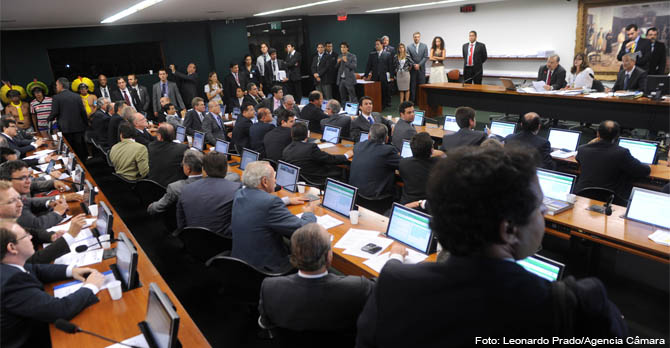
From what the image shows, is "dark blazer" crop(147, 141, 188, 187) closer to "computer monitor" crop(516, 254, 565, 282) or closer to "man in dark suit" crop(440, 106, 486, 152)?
"man in dark suit" crop(440, 106, 486, 152)

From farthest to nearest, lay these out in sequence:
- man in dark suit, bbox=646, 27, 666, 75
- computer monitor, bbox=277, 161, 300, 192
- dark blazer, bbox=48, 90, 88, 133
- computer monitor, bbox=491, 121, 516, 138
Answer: dark blazer, bbox=48, 90, 88, 133 → man in dark suit, bbox=646, 27, 666, 75 → computer monitor, bbox=491, 121, 516, 138 → computer monitor, bbox=277, 161, 300, 192

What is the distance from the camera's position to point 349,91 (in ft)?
38.9

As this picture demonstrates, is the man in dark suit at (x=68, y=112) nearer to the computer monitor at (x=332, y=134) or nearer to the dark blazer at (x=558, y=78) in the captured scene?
the computer monitor at (x=332, y=134)

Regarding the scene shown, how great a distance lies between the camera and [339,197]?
3.72 metres

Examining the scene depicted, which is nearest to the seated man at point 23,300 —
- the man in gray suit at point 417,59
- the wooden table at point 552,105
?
the wooden table at point 552,105

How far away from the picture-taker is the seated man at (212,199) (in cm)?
355

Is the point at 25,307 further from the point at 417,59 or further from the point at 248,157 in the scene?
the point at 417,59

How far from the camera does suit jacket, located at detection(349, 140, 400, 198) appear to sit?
14.9 feet

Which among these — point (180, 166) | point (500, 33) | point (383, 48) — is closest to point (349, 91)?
point (383, 48)

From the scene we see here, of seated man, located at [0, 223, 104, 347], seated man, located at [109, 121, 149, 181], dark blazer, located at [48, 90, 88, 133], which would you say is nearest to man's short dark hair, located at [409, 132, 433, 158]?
seated man, located at [0, 223, 104, 347]

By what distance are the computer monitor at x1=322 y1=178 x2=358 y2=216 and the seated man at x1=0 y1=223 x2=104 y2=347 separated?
1930 mm

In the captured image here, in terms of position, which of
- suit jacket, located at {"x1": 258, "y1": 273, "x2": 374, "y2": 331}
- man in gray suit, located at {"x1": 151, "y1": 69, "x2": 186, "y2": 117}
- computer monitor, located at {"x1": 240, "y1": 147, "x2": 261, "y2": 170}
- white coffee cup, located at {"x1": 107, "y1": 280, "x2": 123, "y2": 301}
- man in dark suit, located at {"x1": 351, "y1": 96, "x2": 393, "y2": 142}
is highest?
man in gray suit, located at {"x1": 151, "y1": 69, "x2": 186, "y2": 117}

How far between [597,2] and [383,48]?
5270mm

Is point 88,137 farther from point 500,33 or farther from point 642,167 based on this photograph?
point 500,33
